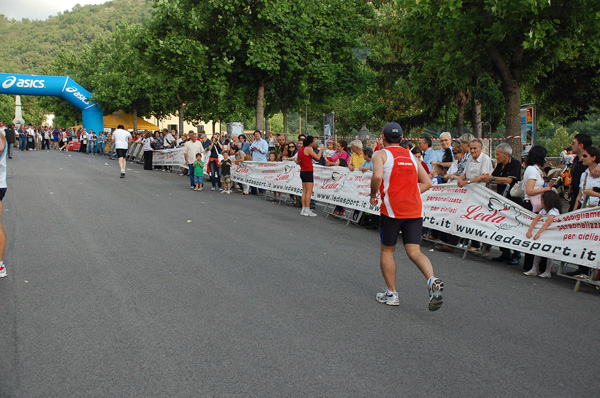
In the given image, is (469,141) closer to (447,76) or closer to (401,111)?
(447,76)

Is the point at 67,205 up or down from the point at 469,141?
down

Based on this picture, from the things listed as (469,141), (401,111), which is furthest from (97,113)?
(469,141)

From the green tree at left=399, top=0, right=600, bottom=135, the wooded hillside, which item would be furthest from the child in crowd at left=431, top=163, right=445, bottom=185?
the wooded hillside

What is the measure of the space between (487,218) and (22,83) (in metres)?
39.1

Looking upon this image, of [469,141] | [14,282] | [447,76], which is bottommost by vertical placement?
[14,282]

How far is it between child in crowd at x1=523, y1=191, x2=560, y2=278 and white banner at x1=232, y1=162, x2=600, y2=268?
6 centimetres

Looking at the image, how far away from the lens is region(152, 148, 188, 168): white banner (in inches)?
942

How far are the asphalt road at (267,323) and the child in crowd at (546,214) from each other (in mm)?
289

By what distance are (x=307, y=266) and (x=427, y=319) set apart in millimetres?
2368

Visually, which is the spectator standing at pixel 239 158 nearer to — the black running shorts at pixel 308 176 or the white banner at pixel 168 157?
the black running shorts at pixel 308 176

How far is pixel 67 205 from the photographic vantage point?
12711 millimetres

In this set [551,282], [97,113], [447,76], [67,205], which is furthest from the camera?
[97,113]

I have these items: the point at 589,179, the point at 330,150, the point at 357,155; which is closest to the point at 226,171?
the point at 330,150

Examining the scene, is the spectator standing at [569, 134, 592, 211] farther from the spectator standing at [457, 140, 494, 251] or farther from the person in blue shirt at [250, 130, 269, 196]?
the person in blue shirt at [250, 130, 269, 196]
